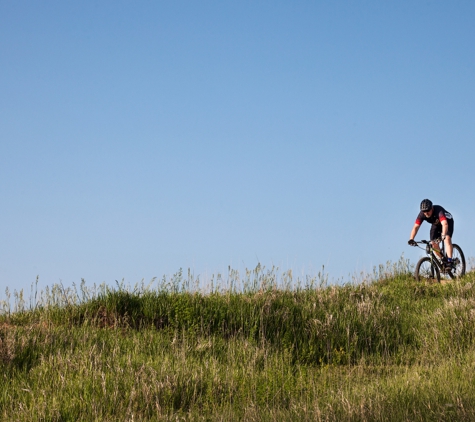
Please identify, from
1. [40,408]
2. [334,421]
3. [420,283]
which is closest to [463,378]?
[334,421]

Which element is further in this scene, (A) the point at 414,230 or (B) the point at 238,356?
(A) the point at 414,230

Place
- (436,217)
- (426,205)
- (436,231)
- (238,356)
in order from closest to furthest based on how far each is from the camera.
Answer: (238,356)
(426,205)
(436,217)
(436,231)

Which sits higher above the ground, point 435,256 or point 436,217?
point 436,217

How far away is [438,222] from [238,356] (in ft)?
34.9

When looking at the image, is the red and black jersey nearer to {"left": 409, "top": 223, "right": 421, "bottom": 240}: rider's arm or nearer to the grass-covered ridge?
{"left": 409, "top": 223, "right": 421, "bottom": 240}: rider's arm

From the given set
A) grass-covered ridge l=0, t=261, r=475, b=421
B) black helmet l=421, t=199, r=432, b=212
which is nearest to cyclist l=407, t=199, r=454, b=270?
black helmet l=421, t=199, r=432, b=212

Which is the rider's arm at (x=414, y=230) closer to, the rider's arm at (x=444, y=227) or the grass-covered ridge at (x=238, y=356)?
the rider's arm at (x=444, y=227)

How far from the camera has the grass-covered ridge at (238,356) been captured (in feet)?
19.3

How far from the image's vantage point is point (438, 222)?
16547 mm

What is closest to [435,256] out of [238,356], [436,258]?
[436,258]

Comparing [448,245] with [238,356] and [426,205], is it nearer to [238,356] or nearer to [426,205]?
[426,205]

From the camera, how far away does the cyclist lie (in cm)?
1611

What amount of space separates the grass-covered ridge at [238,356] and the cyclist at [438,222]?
2903 mm

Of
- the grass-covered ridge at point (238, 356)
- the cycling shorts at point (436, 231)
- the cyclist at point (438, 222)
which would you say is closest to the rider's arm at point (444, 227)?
the cyclist at point (438, 222)
